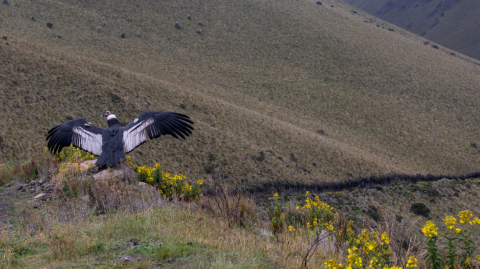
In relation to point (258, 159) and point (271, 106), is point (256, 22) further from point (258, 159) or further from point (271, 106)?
point (258, 159)

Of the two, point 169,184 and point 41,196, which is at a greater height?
point 169,184

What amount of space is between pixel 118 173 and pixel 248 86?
48803 millimetres

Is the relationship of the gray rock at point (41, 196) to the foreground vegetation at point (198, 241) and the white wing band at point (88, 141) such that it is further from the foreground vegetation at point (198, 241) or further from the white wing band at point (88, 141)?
the white wing band at point (88, 141)

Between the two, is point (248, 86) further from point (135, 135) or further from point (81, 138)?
point (135, 135)

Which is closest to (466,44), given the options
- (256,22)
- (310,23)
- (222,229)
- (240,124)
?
(310,23)

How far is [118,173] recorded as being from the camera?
9.27 m

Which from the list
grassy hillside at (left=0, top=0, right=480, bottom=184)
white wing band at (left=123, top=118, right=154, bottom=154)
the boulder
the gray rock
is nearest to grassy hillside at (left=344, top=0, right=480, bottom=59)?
grassy hillside at (left=0, top=0, right=480, bottom=184)

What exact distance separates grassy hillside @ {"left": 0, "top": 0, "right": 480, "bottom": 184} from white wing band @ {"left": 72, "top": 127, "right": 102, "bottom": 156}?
2174cm

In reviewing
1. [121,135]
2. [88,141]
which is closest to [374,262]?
[121,135]

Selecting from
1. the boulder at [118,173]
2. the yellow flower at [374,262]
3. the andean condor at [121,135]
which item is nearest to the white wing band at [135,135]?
the andean condor at [121,135]

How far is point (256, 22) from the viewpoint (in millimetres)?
75750

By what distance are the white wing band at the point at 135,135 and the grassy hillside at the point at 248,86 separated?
22842 mm

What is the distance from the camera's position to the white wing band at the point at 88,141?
9.51m

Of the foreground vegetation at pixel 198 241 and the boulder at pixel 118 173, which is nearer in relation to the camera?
the foreground vegetation at pixel 198 241
